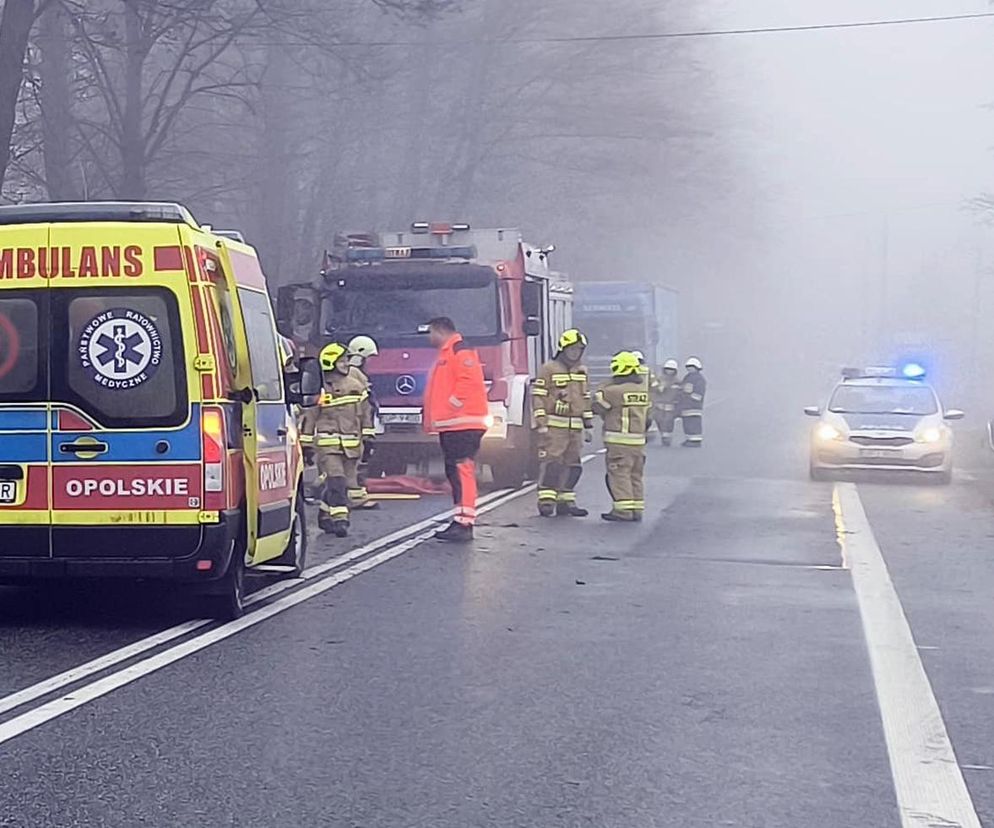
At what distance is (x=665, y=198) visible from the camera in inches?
1866

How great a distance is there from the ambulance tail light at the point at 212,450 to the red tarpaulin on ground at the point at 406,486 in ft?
29.7

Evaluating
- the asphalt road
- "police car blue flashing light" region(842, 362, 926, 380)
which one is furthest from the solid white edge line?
"police car blue flashing light" region(842, 362, 926, 380)

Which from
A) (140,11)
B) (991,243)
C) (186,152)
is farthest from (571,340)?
(991,243)

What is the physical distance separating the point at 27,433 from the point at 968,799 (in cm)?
515

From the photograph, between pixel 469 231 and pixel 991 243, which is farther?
pixel 991 243

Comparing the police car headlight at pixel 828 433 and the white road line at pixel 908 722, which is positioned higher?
the police car headlight at pixel 828 433

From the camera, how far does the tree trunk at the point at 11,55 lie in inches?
850

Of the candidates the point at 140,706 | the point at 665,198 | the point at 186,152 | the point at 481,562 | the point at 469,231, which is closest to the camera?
the point at 140,706

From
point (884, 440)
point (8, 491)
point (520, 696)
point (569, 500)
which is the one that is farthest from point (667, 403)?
point (520, 696)

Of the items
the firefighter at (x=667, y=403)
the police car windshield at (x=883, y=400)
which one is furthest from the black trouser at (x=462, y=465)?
the firefighter at (x=667, y=403)

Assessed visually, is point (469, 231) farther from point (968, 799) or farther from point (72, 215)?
point (968, 799)

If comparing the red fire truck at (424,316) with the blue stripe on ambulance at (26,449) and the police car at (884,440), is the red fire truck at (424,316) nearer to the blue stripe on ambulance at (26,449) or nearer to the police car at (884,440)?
the police car at (884,440)

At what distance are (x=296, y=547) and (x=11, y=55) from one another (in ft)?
42.8

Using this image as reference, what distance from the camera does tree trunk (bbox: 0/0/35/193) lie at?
21594 mm
